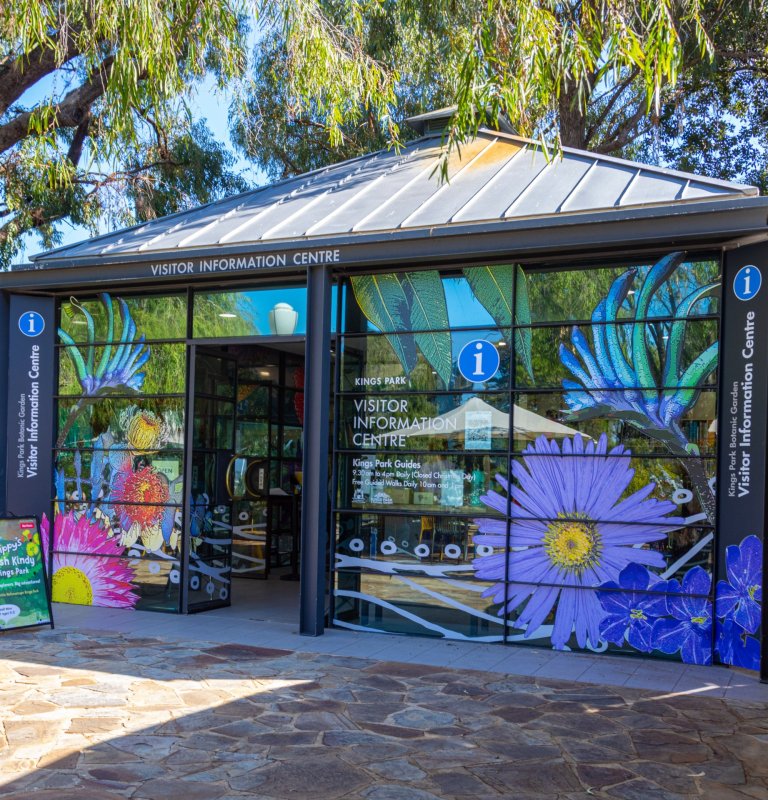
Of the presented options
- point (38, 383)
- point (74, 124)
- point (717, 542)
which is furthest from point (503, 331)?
point (74, 124)

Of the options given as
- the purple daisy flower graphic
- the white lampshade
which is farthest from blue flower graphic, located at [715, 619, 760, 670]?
the white lampshade

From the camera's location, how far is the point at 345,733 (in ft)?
18.2

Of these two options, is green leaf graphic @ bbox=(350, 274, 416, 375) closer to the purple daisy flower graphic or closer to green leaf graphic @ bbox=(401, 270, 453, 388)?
green leaf graphic @ bbox=(401, 270, 453, 388)

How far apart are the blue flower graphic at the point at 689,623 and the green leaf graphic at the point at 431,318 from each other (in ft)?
9.10

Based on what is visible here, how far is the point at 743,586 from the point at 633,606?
36.6 inches

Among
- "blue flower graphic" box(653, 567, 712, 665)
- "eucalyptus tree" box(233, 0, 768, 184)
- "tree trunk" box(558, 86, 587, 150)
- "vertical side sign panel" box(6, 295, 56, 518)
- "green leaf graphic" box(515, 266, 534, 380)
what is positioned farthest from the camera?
"tree trunk" box(558, 86, 587, 150)

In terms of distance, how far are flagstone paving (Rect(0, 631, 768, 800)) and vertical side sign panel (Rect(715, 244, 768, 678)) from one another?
108 cm

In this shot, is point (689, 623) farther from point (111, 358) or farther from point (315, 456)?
point (111, 358)

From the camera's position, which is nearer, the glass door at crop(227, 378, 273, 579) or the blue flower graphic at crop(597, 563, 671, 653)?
the blue flower graphic at crop(597, 563, 671, 653)

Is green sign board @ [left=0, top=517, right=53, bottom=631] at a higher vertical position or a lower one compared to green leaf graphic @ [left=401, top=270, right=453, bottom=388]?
lower

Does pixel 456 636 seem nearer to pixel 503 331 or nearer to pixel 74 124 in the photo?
pixel 503 331

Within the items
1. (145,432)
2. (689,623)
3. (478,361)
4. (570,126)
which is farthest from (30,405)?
(570,126)

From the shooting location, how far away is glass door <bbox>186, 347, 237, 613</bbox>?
9516 millimetres

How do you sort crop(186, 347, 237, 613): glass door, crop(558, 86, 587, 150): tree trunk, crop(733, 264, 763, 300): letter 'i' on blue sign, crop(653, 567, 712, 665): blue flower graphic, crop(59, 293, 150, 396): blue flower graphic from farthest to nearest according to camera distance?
crop(558, 86, 587, 150): tree trunk, crop(59, 293, 150, 396): blue flower graphic, crop(186, 347, 237, 613): glass door, crop(653, 567, 712, 665): blue flower graphic, crop(733, 264, 763, 300): letter 'i' on blue sign
